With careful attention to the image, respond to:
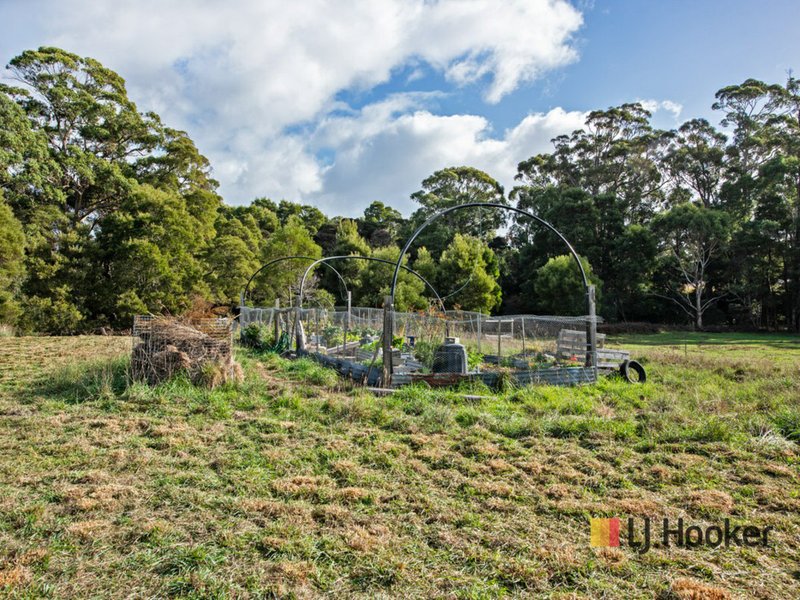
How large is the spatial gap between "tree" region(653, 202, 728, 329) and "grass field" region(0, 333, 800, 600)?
2842 centimetres

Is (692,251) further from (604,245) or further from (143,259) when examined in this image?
(143,259)

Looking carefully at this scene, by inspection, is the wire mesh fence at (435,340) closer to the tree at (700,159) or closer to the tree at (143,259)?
the tree at (143,259)

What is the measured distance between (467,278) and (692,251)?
52.0 feet

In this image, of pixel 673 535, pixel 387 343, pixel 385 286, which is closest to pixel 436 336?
pixel 387 343

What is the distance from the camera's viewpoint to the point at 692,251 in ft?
107

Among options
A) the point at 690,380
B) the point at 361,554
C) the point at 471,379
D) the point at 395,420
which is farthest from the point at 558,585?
the point at 690,380

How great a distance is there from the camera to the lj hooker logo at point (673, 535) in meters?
3.12

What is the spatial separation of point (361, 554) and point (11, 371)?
33.4 ft

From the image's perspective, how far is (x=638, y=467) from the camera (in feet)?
14.9

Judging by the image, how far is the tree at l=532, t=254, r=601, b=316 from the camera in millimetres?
31000

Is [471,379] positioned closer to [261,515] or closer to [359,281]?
[261,515]

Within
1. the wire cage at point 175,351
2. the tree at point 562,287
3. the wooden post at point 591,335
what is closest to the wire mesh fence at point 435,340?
the wooden post at point 591,335

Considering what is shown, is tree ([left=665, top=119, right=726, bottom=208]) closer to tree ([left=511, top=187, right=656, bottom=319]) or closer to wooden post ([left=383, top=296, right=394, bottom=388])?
tree ([left=511, top=187, right=656, bottom=319])

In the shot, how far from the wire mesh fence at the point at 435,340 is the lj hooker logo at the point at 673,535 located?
535 centimetres
